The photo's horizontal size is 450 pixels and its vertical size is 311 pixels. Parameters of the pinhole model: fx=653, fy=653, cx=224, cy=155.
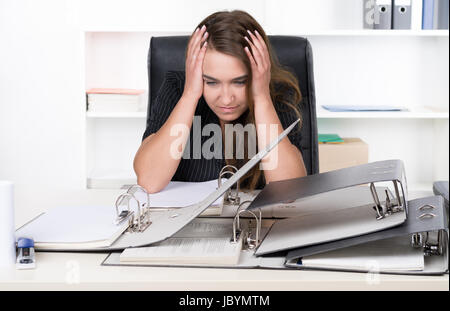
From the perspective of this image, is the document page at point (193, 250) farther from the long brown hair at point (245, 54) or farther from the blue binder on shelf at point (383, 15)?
the blue binder on shelf at point (383, 15)

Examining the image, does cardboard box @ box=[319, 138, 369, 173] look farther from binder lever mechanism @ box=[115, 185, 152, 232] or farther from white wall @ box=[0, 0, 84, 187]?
binder lever mechanism @ box=[115, 185, 152, 232]

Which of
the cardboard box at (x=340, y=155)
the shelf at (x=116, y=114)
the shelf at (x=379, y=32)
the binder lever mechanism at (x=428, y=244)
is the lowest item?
the cardboard box at (x=340, y=155)

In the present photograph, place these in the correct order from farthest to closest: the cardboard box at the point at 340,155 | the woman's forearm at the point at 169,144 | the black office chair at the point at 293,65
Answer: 1. the cardboard box at the point at 340,155
2. the black office chair at the point at 293,65
3. the woman's forearm at the point at 169,144

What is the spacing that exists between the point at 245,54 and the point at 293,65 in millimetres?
224

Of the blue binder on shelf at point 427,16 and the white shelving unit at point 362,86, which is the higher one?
the blue binder on shelf at point 427,16

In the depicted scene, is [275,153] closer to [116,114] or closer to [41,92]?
[116,114]

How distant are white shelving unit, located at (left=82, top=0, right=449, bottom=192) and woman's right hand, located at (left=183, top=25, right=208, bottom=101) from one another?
4.27 feet

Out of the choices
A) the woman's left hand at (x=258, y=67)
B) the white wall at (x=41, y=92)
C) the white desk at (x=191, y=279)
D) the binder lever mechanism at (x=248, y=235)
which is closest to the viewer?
the white desk at (x=191, y=279)

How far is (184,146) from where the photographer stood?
5.47 ft

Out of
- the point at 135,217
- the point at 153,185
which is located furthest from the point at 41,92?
the point at 135,217

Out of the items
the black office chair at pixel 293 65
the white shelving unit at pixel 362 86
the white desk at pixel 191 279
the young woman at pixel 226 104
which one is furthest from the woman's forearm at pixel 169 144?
the white shelving unit at pixel 362 86

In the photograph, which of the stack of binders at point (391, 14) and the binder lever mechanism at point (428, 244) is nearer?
the binder lever mechanism at point (428, 244)

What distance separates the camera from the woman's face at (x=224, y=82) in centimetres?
165

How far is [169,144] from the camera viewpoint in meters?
1.64
